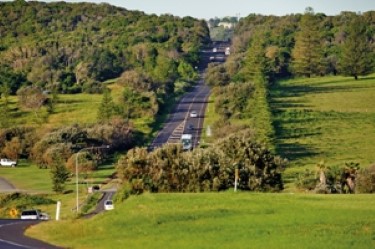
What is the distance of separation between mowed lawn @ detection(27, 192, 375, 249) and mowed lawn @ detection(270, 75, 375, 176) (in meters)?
36.9

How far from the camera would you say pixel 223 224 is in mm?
22688

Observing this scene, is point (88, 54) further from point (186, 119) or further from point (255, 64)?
point (186, 119)

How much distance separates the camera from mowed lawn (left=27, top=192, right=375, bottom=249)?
2103 cm

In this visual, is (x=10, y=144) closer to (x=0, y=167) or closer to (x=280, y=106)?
(x=0, y=167)

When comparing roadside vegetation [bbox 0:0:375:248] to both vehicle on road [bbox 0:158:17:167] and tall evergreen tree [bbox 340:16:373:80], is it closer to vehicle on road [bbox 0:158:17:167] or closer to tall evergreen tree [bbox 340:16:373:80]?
tall evergreen tree [bbox 340:16:373:80]

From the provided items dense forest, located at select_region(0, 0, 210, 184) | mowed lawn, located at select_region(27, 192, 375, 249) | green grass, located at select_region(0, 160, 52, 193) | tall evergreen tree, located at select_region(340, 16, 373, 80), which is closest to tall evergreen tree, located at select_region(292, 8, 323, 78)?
tall evergreen tree, located at select_region(340, 16, 373, 80)

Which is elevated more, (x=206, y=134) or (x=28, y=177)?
(x=206, y=134)

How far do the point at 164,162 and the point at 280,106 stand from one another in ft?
204

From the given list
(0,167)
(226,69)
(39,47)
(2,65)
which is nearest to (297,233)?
(0,167)

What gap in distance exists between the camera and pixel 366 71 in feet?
435

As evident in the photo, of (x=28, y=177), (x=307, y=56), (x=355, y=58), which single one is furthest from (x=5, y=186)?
(x=307, y=56)

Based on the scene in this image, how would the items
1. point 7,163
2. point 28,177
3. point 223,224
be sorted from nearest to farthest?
point 223,224, point 28,177, point 7,163

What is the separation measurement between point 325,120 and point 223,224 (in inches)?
2799

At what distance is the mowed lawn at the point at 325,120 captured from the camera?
71.9 m
